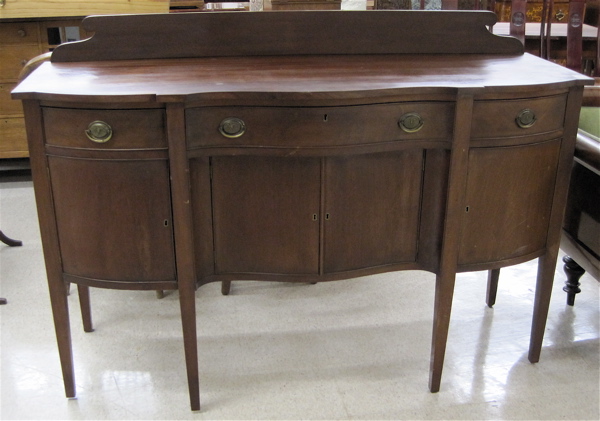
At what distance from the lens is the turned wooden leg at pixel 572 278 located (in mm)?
2287

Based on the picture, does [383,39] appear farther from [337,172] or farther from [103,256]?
[103,256]

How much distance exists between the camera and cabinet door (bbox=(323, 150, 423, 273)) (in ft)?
5.50

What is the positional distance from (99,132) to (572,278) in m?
1.67

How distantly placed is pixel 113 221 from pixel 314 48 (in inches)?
31.5

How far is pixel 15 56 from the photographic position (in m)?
3.29

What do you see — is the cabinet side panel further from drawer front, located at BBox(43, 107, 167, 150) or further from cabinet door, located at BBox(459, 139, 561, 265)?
cabinet door, located at BBox(459, 139, 561, 265)

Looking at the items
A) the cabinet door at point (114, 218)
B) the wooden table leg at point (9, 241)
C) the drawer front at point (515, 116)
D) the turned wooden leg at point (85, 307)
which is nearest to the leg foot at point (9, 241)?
the wooden table leg at point (9, 241)

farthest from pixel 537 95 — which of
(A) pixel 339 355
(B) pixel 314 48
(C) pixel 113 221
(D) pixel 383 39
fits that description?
(C) pixel 113 221

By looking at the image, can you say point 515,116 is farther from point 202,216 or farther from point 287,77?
point 202,216

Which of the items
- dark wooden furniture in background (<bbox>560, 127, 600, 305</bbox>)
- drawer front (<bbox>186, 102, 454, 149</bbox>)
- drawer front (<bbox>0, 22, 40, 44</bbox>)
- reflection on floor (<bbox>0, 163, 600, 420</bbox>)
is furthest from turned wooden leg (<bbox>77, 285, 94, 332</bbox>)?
drawer front (<bbox>0, 22, 40, 44</bbox>)

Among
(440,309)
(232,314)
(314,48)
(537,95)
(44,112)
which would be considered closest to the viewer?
(44,112)

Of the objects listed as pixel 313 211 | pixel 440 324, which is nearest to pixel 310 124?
pixel 313 211

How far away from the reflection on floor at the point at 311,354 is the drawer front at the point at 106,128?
0.77 m

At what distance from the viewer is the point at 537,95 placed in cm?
166
